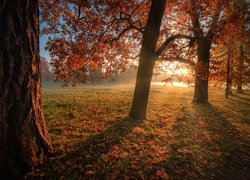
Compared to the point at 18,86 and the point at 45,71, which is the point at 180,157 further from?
the point at 45,71

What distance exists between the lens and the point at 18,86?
320cm

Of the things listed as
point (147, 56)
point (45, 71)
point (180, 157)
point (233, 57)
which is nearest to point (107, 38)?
point (147, 56)

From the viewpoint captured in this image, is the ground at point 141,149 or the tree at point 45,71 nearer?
the ground at point 141,149

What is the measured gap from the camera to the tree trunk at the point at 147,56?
7.64m

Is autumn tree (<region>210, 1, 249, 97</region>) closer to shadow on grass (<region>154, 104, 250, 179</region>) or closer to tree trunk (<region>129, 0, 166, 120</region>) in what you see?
tree trunk (<region>129, 0, 166, 120</region>)

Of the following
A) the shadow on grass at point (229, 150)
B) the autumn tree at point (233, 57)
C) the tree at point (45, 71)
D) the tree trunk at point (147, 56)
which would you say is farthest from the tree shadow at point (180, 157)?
the tree at point (45, 71)

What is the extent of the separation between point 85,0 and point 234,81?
2195 centimetres

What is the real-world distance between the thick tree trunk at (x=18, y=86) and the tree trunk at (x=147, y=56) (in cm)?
538

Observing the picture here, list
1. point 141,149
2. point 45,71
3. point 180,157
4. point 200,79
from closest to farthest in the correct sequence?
point 180,157, point 141,149, point 200,79, point 45,71

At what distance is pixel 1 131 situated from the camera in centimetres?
315

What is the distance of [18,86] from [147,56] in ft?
20.2

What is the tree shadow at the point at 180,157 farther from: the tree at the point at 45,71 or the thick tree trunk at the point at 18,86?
the tree at the point at 45,71

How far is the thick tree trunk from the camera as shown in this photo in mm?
3016

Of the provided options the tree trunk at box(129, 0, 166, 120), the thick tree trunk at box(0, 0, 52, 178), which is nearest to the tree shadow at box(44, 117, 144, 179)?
the thick tree trunk at box(0, 0, 52, 178)
